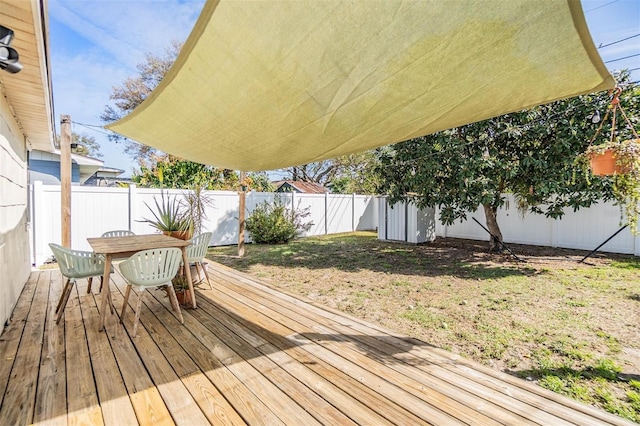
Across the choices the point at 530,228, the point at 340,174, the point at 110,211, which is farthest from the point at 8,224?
the point at 340,174

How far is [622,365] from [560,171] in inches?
143

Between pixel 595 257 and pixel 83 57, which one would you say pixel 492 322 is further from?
pixel 83 57

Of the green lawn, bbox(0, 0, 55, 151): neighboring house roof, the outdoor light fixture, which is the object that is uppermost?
bbox(0, 0, 55, 151): neighboring house roof

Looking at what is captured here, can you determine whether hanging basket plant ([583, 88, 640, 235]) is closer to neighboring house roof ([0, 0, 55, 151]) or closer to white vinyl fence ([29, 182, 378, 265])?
neighboring house roof ([0, 0, 55, 151])

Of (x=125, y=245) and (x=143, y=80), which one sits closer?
(x=125, y=245)

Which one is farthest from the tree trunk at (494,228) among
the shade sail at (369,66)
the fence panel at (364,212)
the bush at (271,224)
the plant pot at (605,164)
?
the shade sail at (369,66)

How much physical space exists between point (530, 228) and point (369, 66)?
348 inches

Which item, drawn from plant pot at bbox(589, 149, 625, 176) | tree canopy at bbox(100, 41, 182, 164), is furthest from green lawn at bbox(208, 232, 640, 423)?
tree canopy at bbox(100, 41, 182, 164)

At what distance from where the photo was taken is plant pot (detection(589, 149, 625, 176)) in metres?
2.47

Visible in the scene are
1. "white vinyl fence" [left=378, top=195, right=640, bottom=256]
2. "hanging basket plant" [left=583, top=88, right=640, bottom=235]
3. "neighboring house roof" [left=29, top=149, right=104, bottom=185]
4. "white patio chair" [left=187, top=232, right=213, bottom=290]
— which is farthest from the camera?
"neighboring house roof" [left=29, top=149, right=104, bottom=185]

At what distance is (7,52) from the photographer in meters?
1.82

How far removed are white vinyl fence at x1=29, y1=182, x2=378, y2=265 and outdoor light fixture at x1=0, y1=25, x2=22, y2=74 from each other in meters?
4.58

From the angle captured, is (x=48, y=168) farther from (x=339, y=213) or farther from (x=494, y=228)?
(x=494, y=228)

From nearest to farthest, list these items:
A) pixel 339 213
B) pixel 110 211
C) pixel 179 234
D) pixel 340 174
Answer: pixel 179 234, pixel 110 211, pixel 339 213, pixel 340 174
